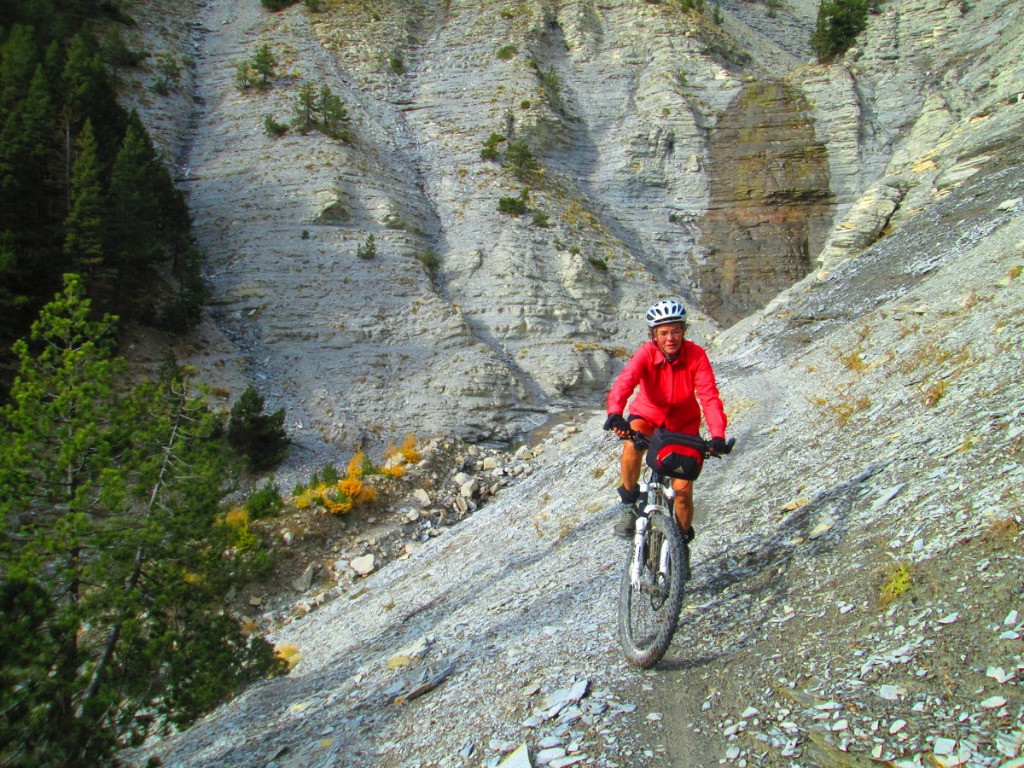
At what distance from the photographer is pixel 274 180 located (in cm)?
3052

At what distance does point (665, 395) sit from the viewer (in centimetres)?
570

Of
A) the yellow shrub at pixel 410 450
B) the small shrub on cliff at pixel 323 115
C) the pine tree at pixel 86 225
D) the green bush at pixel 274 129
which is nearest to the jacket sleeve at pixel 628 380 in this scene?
the yellow shrub at pixel 410 450

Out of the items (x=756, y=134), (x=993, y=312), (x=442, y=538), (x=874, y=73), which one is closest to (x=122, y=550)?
(x=442, y=538)

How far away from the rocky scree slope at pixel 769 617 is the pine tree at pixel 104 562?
120 cm

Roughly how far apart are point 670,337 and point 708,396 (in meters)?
0.60

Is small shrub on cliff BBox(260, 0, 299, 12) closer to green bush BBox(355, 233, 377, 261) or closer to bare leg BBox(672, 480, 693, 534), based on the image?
green bush BBox(355, 233, 377, 261)

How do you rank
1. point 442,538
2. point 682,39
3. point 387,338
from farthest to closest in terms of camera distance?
point 682,39 < point 387,338 < point 442,538

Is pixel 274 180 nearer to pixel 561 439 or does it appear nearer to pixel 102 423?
pixel 561 439

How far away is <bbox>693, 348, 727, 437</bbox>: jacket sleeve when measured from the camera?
209 inches

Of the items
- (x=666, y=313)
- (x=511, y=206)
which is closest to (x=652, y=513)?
(x=666, y=313)

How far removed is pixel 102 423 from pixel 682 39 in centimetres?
4444

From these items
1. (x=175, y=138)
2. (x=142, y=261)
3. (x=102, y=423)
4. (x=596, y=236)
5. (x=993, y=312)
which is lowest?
(x=993, y=312)

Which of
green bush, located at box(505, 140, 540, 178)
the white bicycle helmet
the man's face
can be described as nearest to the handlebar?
the man's face

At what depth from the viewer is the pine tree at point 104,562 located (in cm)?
560
